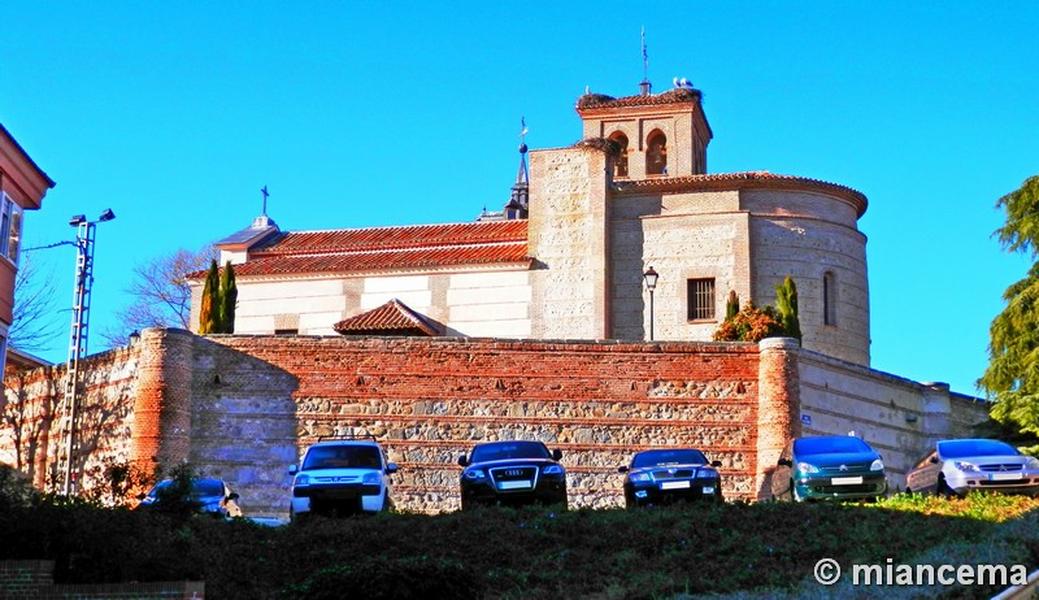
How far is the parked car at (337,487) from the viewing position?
25547mm

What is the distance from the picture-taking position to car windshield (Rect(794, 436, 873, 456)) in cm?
2766

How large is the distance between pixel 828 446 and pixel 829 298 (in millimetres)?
20827

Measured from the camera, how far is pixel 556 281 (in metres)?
46.8

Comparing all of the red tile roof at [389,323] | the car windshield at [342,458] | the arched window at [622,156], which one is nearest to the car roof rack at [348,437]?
the car windshield at [342,458]

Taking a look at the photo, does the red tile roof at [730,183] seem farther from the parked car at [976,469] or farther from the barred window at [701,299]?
the parked car at [976,469]

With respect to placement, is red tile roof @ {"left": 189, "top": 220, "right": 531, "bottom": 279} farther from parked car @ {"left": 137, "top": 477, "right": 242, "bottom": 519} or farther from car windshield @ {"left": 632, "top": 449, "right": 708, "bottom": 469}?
car windshield @ {"left": 632, "top": 449, "right": 708, "bottom": 469}

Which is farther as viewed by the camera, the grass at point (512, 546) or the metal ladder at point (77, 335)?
the metal ladder at point (77, 335)

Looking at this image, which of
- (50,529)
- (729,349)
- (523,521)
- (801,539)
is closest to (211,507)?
(523,521)

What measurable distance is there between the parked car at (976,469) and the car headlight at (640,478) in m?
5.40

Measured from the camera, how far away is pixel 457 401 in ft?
115

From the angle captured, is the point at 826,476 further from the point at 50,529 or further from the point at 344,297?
the point at 344,297

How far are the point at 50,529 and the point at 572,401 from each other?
62.0 ft

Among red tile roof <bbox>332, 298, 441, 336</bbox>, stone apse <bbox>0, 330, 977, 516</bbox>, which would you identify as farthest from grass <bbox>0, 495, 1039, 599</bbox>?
red tile roof <bbox>332, 298, 441, 336</bbox>

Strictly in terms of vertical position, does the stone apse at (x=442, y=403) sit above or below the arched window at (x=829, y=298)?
below
